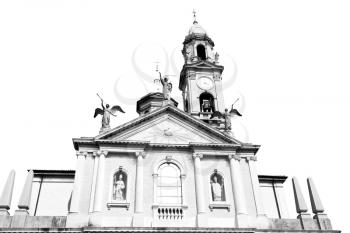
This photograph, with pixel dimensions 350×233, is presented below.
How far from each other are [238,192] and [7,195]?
12727 millimetres

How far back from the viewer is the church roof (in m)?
20.7

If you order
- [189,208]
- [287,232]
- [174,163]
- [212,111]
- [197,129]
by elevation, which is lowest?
[287,232]

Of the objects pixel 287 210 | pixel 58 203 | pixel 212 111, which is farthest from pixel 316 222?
pixel 58 203

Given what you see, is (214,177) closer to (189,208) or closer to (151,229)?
(189,208)

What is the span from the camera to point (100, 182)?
19.5 metres

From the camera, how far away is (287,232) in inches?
738

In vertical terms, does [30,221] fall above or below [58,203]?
below

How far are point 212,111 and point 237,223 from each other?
511 inches

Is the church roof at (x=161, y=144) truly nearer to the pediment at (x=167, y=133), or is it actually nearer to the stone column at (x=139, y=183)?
the pediment at (x=167, y=133)

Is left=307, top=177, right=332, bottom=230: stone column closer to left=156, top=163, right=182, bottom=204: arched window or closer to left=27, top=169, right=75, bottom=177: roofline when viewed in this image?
left=156, top=163, right=182, bottom=204: arched window

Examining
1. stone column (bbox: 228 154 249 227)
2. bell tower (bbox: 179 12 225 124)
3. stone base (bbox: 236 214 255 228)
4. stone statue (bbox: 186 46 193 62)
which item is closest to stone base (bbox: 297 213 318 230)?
stone base (bbox: 236 214 255 228)

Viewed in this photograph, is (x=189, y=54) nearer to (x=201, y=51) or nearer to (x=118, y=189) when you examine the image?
(x=201, y=51)

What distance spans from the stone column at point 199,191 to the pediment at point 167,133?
126 cm

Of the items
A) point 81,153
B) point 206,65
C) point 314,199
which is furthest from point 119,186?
point 206,65
